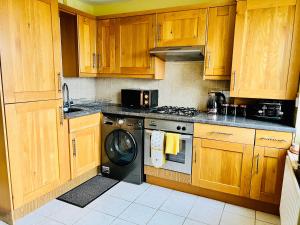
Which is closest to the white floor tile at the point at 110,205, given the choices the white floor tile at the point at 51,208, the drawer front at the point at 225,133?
the white floor tile at the point at 51,208

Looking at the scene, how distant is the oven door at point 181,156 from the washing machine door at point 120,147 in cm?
19

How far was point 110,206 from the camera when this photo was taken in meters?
2.28

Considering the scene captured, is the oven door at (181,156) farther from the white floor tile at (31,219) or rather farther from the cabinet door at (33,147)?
the white floor tile at (31,219)

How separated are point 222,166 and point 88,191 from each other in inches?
60.0

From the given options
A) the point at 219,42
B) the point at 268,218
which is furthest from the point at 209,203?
the point at 219,42

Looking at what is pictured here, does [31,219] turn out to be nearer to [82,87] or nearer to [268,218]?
[82,87]

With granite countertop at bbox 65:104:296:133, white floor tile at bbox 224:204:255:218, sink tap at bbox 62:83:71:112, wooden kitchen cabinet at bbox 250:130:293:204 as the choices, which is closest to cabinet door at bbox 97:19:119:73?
sink tap at bbox 62:83:71:112

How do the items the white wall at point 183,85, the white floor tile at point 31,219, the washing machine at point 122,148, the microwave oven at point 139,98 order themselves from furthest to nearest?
the microwave oven at point 139,98
the white wall at point 183,85
the washing machine at point 122,148
the white floor tile at point 31,219

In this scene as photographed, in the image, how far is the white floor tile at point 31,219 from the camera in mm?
1970

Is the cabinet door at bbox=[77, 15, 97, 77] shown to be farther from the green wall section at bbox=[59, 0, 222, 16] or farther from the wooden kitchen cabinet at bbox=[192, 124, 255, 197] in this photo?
the wooden kitchen cabinet at bbox=[192, 124, 255, 197]

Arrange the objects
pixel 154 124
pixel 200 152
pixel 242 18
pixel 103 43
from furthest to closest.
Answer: pixel 103 43 < pixel 154 124 < pixel 200 152 < pixel 242 18

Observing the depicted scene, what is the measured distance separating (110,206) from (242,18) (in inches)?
90.8

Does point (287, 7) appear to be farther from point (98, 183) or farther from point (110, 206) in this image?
point (98, 183)

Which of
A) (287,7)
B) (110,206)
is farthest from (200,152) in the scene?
(287,7)
